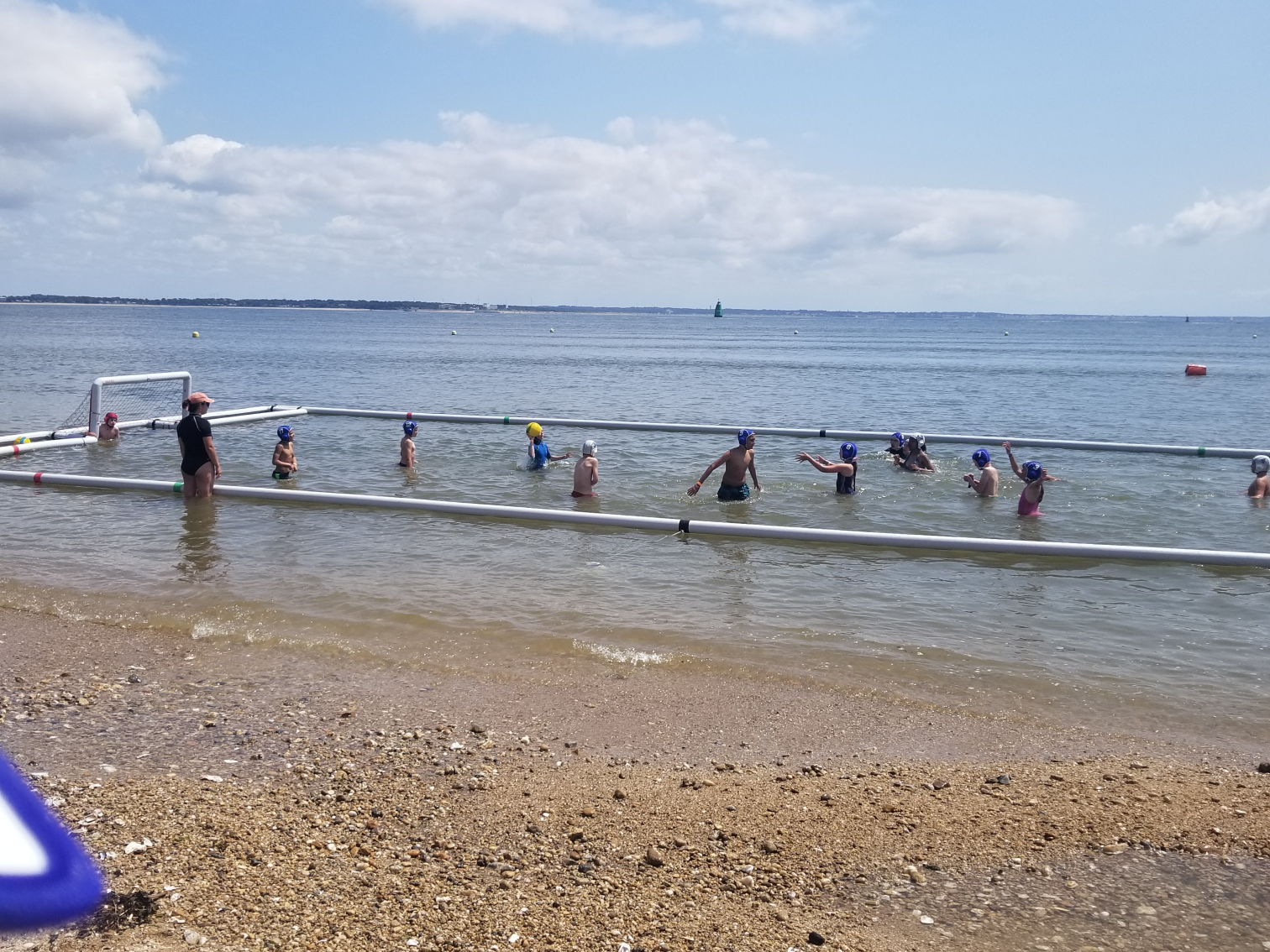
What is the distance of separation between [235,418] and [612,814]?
20203 millimetres

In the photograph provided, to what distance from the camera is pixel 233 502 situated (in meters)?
14.0

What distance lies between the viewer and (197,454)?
13.5m

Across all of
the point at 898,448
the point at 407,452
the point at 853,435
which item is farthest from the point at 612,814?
the point at 853,435

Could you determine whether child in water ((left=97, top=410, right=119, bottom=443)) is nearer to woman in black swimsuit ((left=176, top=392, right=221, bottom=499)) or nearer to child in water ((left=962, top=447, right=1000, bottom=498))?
woman in black swimsuit ((left=176, top=392, right=221, bottom=499))

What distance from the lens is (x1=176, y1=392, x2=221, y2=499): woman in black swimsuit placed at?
13.1m

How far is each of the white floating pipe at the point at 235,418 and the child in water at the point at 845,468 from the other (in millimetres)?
12084

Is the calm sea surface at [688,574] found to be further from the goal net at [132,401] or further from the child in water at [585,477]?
the goal net at [132,401]

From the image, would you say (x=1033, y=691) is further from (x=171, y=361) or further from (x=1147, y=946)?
(x=171, y=361)

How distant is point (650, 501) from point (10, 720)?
10279 mm

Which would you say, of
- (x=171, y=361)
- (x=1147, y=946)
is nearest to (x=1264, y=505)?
(x=1147, y=946)

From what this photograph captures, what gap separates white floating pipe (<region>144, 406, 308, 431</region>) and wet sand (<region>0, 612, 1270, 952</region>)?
15.0m

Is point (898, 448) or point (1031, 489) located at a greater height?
point (898, 448)

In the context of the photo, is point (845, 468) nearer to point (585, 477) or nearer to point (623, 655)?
point (585, 477)

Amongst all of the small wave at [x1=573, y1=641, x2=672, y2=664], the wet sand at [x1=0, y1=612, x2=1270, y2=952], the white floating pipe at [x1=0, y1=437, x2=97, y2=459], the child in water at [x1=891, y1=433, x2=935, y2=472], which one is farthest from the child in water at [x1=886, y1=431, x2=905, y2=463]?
the white floating pipe at [x1=0, y1=437, x2=97, y2=459]
